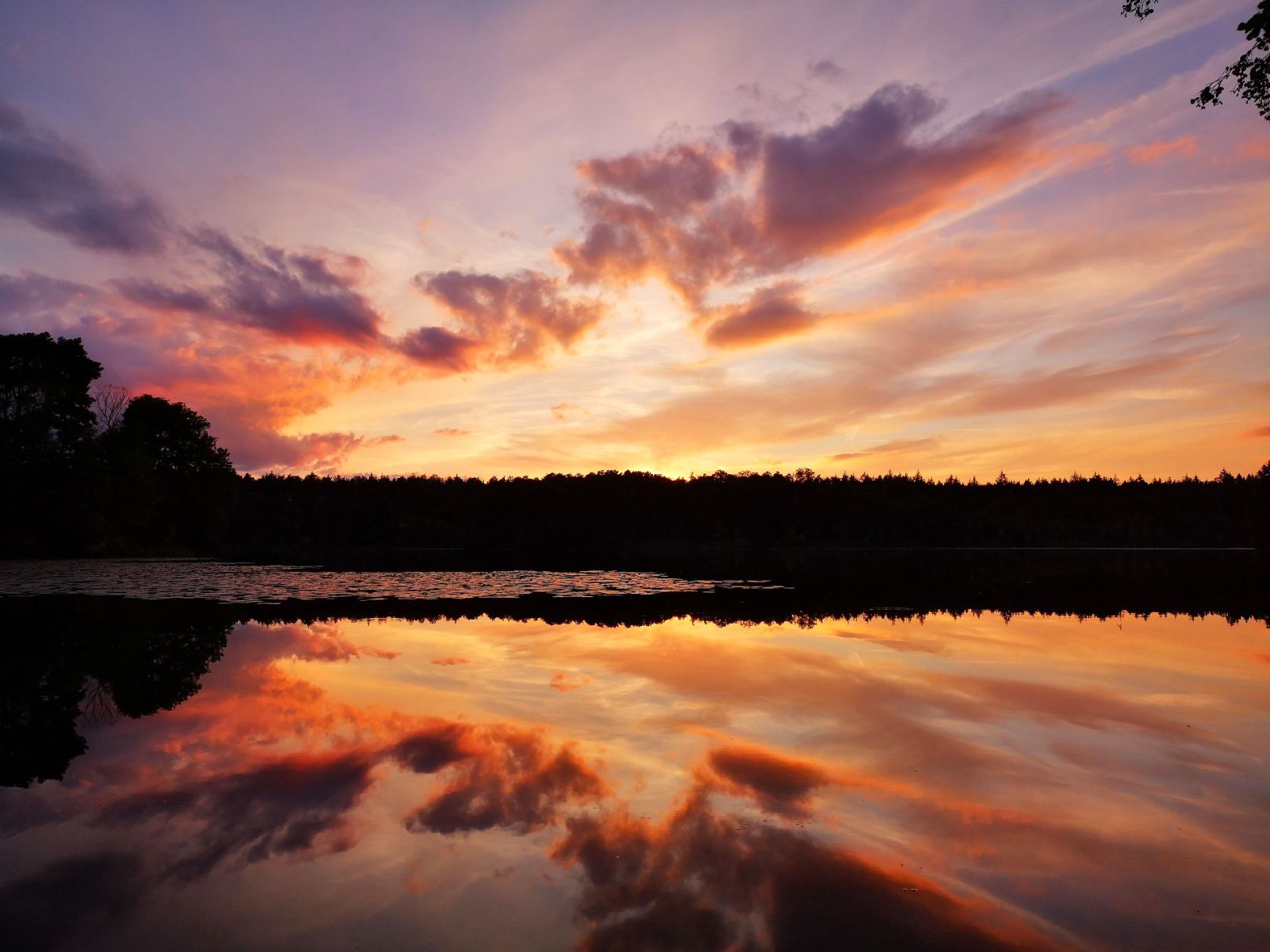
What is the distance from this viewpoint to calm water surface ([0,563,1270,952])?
197 inches

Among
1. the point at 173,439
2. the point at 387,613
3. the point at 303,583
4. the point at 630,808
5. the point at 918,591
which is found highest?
the point at 173,439

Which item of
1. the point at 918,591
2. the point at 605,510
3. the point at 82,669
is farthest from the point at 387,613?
the point at 605,510

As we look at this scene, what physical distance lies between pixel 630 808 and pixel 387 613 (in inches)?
706

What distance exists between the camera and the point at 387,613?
2323cm

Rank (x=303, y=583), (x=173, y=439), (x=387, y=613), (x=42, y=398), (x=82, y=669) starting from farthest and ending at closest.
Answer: (x=173, y=439)
(x=42, y=398)
(x=303, y=583)
(x=387, y=613)
(x=82, y=669)

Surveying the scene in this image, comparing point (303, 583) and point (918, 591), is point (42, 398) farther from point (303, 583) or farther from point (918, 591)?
point (918, 591)

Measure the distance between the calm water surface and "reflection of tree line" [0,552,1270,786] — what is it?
182 mm

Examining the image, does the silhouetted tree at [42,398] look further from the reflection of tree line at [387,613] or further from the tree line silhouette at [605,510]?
the reflection of tree line at [387,613]

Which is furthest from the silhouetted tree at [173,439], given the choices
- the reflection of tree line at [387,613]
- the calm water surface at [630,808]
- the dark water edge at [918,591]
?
the calm water surface at [630,808]

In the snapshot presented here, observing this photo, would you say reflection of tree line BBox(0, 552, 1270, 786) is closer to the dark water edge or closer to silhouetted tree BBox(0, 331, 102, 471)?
the dark water edge

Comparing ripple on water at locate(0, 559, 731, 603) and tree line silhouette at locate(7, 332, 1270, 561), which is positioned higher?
tree line silhouette at locate(7, 332, 1270, 561)

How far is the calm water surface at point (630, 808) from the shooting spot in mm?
4992

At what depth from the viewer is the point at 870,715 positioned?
1102 cm

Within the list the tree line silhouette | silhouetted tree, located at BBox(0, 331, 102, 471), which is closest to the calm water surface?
silhouetted tree, located at BBox(0, 331, 102, 471)
